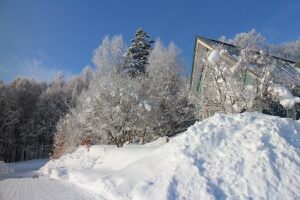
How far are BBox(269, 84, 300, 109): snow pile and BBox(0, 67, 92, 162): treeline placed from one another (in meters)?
34.4

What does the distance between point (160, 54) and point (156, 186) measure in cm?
3532

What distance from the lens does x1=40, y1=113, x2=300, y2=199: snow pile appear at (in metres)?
9.09

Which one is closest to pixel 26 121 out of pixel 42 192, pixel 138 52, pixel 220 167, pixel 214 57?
pixel 138 52

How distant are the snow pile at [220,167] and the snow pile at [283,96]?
4.72 m

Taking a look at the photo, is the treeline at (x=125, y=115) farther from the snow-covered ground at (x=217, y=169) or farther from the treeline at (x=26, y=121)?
the treeline at (x=26, y=121)

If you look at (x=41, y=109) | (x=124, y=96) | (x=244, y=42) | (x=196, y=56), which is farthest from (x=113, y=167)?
(x=41, y=109)

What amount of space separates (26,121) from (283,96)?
43393mm

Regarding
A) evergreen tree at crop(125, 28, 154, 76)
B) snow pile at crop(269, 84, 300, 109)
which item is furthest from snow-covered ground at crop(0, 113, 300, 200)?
evergreen tree at crop(125, 28, 154, 76)

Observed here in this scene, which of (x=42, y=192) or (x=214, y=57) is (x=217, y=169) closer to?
(x=42, y=192)

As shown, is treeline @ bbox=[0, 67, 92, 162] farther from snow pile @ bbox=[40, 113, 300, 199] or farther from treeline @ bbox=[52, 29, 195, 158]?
snow pile @ bbox=[40, 113, 300, 199]

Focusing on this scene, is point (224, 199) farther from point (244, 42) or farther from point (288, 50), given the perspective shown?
point (288, 50)

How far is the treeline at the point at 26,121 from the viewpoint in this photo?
49.3 metres

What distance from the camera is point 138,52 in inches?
1767

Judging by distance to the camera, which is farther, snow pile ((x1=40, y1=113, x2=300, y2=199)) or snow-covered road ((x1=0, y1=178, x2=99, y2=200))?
snow-covered road ((x1=0, y1=178, x2=99, y2=200))
